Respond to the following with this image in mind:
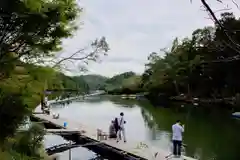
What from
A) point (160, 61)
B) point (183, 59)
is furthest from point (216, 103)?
point (160, 61)

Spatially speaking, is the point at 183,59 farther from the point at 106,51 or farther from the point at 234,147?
the point at 106,51

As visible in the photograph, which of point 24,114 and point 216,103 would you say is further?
point 216,103

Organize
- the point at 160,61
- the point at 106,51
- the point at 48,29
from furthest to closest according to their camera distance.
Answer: the point at 160,61, the point at 106,51, the point at 48,29

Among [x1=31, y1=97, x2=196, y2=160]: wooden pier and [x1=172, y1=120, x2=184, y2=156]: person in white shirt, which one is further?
[x1=31, y1=97, x2=196, y2=160]: wooden pier

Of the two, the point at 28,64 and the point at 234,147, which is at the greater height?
the point at 28,64

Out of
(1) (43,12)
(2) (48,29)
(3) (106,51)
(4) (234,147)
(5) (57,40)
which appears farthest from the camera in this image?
(4) (234,147)

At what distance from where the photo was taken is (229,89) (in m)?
39.9

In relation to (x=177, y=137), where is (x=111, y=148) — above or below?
below

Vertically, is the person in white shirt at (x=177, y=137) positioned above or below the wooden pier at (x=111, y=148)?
above

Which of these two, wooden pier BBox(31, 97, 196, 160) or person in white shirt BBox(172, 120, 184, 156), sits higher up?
person in white shirt BBox(172, 120, 184, 156)

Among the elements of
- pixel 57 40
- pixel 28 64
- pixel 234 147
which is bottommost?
pixel 234 147

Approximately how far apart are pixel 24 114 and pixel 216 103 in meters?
37.7

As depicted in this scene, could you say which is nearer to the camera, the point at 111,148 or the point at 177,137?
the point at 177,137

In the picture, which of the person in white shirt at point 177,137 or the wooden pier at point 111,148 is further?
the wooden pier at point 111,148
